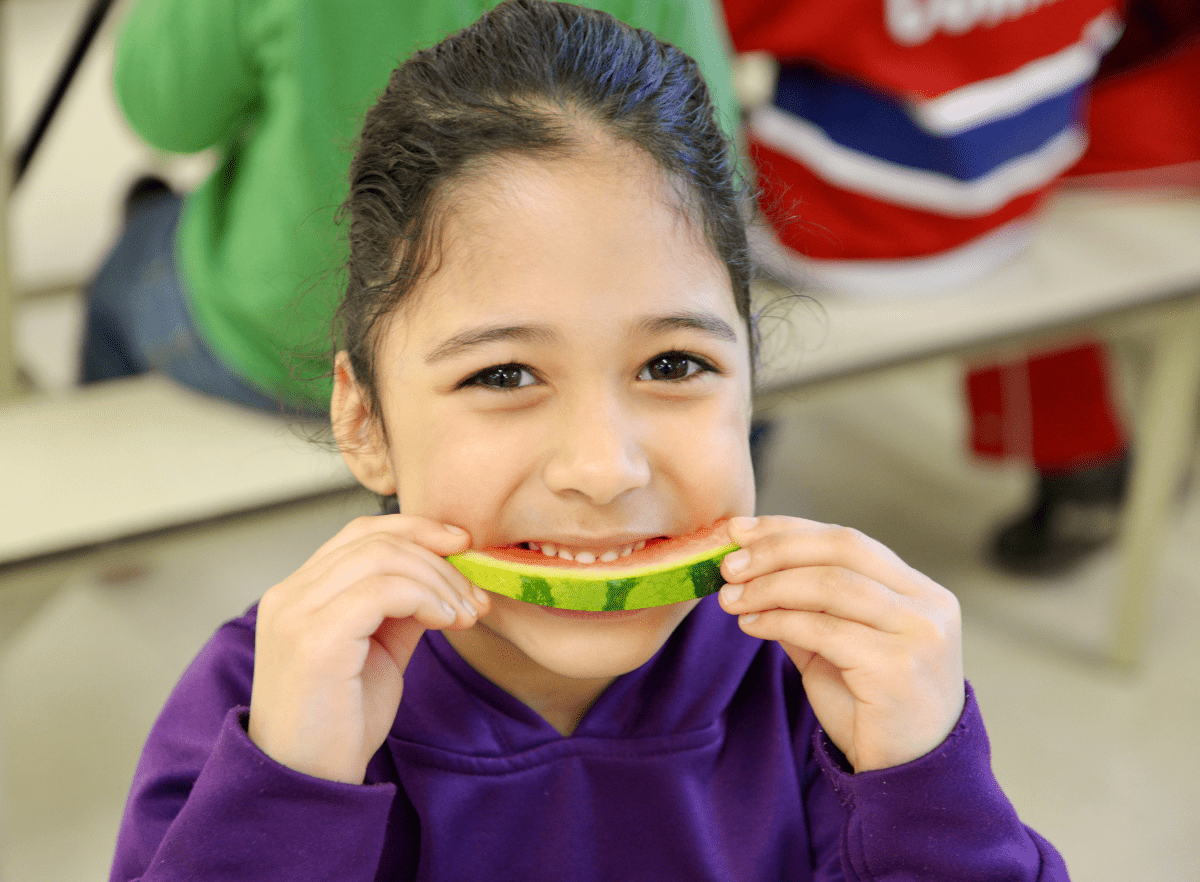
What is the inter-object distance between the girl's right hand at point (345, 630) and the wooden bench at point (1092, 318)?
0.60 metres

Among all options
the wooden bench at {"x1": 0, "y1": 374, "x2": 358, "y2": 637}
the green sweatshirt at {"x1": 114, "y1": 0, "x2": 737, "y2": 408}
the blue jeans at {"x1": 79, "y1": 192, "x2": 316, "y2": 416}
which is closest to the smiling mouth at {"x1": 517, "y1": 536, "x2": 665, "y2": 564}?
the wooden bench at {"x1": 0, "y1": 374, "x2": 358, "y2": 637}

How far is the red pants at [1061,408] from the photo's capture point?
2.24 meters

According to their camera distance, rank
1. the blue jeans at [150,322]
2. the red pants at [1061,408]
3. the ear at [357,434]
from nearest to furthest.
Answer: the ear at [357,434]
the blue jeans at [150,322]
the red pants at [1061,408]

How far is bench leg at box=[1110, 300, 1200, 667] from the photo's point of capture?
186 cm

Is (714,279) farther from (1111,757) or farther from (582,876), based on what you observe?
(1111,757)

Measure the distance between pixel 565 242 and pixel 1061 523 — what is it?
185cm

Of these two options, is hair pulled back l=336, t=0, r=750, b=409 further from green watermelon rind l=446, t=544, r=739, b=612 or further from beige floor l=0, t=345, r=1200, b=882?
beige floor l=0, t=345, r=1200, b=882

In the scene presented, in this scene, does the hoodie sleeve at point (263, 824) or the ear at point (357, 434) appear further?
the ear at point (357, 434)

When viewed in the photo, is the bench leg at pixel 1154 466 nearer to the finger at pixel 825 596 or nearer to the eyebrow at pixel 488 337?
the finger at pixel 825 596

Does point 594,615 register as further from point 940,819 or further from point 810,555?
point 940,819

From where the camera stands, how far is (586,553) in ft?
2.53

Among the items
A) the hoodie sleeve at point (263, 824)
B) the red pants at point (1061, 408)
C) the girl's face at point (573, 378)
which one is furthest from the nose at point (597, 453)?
the red pants at point (1061, 408)

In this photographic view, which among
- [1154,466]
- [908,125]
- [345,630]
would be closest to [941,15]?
[908,125]

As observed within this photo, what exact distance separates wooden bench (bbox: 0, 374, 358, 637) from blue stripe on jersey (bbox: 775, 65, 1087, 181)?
853 millimetres
